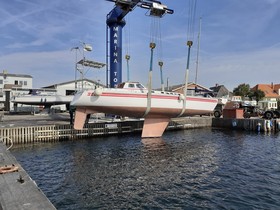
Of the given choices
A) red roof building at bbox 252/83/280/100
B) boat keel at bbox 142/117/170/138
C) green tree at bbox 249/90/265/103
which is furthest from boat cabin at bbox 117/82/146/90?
red roof building at bbox 252/83/280/100

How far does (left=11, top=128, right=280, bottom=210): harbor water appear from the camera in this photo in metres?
9.09

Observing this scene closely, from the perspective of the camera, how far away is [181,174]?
1252 centimetres

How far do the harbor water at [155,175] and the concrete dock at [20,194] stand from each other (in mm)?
2210

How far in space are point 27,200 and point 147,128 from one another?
1788 centimetres

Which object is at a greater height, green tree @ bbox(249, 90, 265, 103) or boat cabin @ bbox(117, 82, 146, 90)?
green tree @ bbox(249, 90, 265, 103)

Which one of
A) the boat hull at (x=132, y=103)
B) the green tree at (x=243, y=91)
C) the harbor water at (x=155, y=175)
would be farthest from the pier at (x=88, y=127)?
the green tree at (x=243, y=91)

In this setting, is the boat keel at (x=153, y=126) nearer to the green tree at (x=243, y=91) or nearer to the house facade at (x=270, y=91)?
the green tree at (x=243, y=91)

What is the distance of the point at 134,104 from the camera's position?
20.0m

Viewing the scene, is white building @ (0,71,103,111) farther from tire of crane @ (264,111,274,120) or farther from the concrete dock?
the concrete dock

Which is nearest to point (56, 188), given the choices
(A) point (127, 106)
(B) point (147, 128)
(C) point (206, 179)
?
(C) point (206, 179)

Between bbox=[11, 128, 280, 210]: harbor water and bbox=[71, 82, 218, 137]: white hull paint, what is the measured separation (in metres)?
2.85

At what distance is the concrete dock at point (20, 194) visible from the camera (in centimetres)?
524

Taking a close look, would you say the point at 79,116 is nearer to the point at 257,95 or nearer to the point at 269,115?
the point at 269,115

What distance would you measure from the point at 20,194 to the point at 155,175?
750 cm
